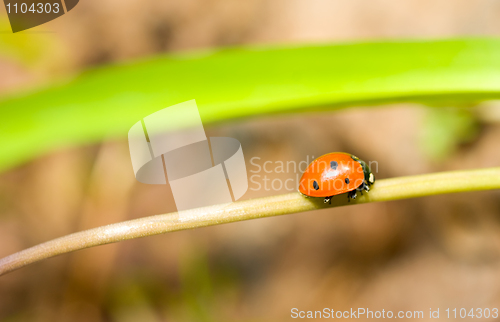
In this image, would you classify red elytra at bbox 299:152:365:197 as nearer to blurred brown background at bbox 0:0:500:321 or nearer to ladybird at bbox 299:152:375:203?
ladybird at bbox 299:152:375:203

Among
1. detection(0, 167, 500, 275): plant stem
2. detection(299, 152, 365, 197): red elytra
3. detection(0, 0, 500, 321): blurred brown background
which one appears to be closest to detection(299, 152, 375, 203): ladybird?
detection(299, 152, 365, 197): red elytra

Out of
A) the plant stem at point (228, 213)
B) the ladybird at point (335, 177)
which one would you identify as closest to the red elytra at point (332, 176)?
the ladybird at point (335, 177)

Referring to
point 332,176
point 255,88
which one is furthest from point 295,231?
point 255,88

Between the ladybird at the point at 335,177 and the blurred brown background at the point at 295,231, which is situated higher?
the ladybird at the point at 335,177

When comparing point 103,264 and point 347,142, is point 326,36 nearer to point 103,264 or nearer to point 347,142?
point 347,142

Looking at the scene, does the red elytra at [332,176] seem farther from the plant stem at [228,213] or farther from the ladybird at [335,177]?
the plant stem at [228,213]

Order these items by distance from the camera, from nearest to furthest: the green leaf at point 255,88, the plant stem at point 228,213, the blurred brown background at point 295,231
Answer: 1. the plant stem at point 228,213
2. the green leaf at point 255,88
3. the blurred brown background at point 295,231

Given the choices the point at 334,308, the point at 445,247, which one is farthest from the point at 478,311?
the point at 334,308
